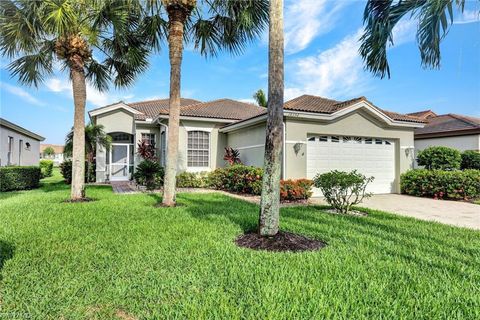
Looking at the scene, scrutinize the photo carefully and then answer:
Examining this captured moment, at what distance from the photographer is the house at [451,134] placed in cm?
1747

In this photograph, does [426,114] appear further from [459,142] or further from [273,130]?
[273,130]

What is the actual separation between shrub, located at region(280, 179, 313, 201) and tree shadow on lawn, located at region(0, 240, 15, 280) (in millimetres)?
8413

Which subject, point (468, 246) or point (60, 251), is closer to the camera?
point (60, 251)

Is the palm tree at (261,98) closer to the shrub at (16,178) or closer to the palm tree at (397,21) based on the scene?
the shrub at (16,178)

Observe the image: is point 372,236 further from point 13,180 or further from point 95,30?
point 13,180

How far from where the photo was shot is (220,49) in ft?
36.0

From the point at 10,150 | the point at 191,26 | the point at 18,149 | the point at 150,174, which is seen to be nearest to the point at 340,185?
the point at 191,26

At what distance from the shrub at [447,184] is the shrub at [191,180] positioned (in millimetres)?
10984

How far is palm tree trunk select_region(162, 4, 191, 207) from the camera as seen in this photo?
9.41 m

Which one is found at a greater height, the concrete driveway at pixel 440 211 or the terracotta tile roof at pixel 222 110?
the terracotta tile roof at pixel 222 110

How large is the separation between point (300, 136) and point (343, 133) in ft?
8.07

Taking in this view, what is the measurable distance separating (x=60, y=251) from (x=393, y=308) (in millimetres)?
4968

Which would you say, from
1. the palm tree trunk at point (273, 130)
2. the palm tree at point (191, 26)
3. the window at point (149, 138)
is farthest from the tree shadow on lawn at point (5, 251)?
the window at point (149, 138)

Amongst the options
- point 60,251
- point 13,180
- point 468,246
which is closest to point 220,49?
point 60,251
